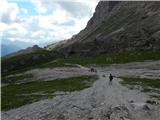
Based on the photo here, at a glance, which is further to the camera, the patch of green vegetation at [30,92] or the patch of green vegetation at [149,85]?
the patch of green vegetation at [149,85]

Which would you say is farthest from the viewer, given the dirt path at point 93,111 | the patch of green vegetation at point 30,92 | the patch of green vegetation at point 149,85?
the patch of green vegetation at point 149,85

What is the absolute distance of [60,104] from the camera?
51688mm

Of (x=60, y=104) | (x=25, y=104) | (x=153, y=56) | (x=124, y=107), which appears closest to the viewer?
(x=124, y=107)

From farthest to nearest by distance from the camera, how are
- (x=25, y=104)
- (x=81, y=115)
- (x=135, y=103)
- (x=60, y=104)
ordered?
(x=25, y=104) < (x=60, y=104) < (x=135, y=103) < (x=81, y=115)

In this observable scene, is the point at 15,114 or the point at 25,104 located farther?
the point at 25,104

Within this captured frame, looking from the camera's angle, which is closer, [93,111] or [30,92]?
[93,111]

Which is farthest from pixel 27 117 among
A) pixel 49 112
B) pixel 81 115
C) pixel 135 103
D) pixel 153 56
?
pixel 153 56

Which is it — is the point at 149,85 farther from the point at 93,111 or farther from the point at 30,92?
the point at 93,111

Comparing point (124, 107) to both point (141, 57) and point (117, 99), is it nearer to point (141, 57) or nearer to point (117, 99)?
point (117, 99)

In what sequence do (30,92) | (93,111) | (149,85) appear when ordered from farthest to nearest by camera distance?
1. (30,92)
2. (149,85)
3. (93,111)

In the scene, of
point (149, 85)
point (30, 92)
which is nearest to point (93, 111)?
point (149, 85)

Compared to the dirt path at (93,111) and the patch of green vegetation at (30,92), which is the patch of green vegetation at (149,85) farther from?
the patch of green vegetation at (30,92)

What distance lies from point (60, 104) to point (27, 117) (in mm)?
8241

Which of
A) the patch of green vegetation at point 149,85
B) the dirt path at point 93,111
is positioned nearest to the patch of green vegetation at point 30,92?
the dirt path at point 93,111
